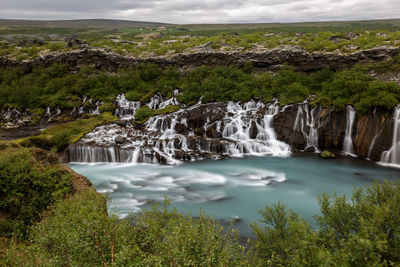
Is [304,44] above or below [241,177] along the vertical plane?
above

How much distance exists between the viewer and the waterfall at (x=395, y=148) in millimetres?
25250

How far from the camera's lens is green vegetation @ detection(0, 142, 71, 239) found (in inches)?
553

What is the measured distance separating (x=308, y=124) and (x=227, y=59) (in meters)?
20.7

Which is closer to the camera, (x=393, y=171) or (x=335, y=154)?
(x=393, y=171)

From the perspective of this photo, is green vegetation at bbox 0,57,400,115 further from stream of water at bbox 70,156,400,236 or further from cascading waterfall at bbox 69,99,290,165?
stream of water at bbox 70,156,400,236

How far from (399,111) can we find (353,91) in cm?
548

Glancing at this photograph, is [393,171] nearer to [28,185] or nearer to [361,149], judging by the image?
[361,149]

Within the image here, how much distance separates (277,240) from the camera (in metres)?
11.1

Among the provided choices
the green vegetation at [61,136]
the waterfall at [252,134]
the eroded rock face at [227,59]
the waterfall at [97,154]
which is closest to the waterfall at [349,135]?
the waterfall at [252,134]

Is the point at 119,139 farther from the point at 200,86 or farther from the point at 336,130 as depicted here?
the point at 336,130

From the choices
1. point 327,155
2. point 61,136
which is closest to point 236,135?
point 327,155

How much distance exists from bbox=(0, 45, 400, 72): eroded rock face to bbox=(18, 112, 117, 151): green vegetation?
759 inches

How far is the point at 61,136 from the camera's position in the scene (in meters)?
29.5

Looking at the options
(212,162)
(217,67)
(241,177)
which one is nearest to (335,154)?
(241,177)
